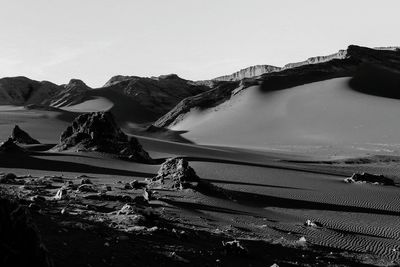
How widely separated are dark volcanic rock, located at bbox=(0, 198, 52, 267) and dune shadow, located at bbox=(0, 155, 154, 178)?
1491 centimetres

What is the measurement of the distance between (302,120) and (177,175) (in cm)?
3817

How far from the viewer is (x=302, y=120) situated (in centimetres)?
5309

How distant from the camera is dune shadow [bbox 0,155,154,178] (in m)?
21.1

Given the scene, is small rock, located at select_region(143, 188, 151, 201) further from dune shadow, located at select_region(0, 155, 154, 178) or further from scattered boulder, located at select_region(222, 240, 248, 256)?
dune shadow, located at select_region(0, 155, 154, 178)

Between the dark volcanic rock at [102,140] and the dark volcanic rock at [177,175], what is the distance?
25.5 feet

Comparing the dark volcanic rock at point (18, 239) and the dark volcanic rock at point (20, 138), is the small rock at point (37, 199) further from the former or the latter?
the dark volcanic rock at point (20, 138)

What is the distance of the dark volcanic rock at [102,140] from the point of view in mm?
25719

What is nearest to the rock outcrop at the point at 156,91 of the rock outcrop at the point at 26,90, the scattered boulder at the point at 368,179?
the rock outcrop at the point at 26,90

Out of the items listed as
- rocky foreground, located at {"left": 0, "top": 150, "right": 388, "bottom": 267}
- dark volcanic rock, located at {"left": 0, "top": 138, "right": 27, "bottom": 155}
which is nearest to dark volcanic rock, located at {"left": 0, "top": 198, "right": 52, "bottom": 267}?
rocky foreground, located at {"left": 0, "top": 150, "right": 388, "bottom": 267}

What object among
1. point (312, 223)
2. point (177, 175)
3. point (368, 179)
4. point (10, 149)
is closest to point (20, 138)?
point (10, 149)

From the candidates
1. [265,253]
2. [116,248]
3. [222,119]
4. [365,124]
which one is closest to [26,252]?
[116,248]

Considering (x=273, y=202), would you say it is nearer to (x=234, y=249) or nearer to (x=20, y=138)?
(x=234, y=249)

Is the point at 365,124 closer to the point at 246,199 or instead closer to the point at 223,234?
the point at 246,199

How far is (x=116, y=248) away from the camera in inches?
330
